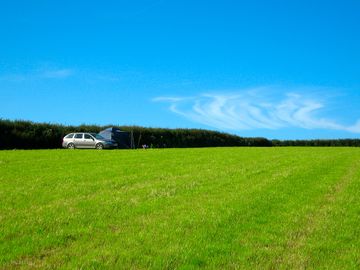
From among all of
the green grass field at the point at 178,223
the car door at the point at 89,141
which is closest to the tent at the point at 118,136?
the car door at the point at 89,141

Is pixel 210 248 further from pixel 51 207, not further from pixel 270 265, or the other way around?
pixel 51 207

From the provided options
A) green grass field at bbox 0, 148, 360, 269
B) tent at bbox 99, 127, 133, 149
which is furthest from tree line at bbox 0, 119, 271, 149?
green grass field at bbox 0, 148, 360, 269

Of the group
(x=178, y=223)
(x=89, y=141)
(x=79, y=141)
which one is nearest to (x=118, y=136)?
(x=89, y=141)

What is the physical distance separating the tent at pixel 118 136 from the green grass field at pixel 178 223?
124 ft

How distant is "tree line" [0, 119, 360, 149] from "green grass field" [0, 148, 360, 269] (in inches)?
1528

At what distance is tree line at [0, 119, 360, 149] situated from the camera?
54.8m

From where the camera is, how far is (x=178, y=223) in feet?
32.1

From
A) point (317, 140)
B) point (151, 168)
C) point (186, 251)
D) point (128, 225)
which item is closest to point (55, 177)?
point (151, 168)

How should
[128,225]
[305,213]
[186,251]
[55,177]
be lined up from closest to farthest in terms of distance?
[186,251] < [128,225] < [305,213] < [55,177]

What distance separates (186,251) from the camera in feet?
25.7

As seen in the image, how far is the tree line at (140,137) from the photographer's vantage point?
54825mm

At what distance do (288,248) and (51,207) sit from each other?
19.9 feet

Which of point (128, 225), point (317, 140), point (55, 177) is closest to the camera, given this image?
point (128, 225)

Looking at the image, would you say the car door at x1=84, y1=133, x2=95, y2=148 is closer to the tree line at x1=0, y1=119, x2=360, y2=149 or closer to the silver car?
the silver car
